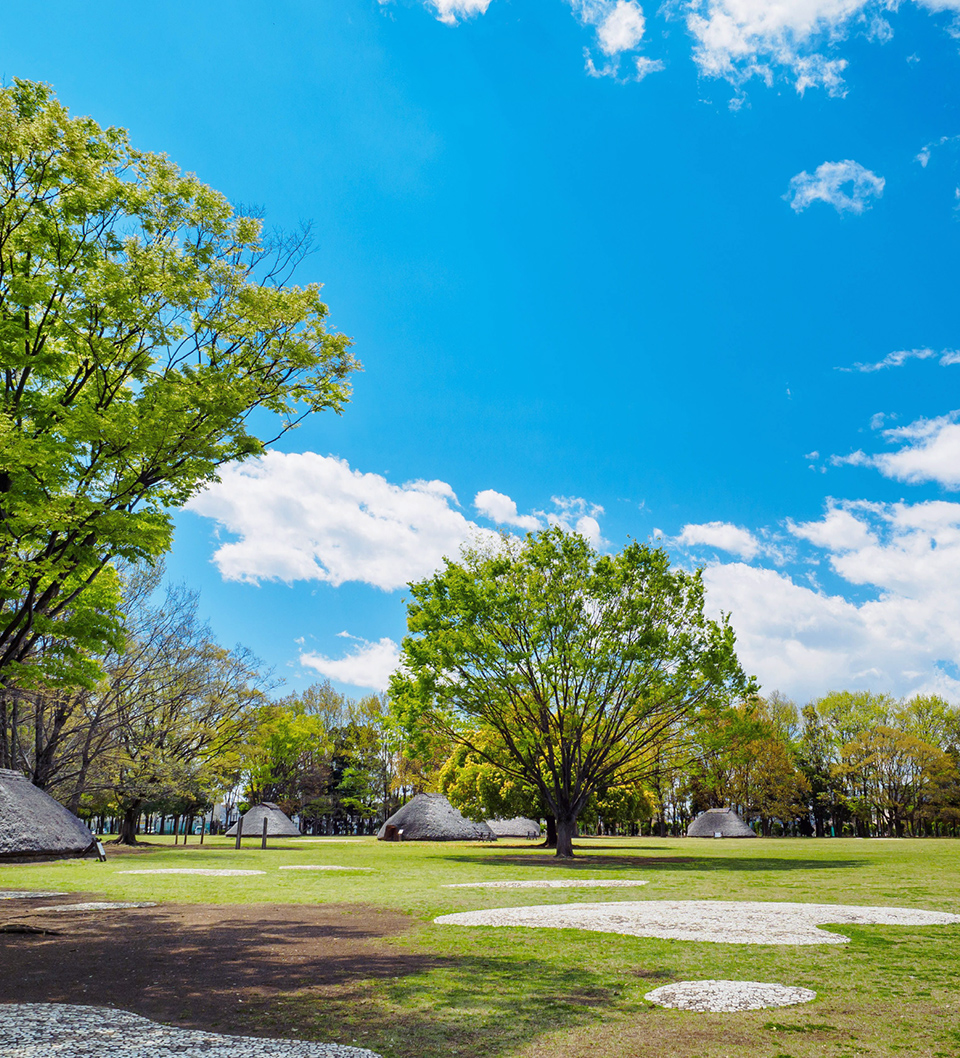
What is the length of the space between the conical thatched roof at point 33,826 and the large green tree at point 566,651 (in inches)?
473

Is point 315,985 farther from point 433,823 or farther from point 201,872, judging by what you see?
point 433,823

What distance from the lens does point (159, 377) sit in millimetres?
11664

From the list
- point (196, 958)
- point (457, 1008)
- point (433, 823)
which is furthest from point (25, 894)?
point (433, 823)

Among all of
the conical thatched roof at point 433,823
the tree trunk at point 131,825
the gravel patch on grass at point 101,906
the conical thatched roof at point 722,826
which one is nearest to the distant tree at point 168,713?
the tree trunk at point 131,825

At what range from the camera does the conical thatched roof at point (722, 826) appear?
207 ft

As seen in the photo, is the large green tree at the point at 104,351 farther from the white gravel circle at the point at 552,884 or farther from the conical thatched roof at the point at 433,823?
the conical thatched roof at the point at 433,823

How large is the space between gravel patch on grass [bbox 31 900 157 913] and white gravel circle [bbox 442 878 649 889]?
5868 mm

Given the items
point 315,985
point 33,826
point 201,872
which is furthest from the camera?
point 33,826

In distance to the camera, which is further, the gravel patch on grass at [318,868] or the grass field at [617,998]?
the gravel patch on grass at [318,868]

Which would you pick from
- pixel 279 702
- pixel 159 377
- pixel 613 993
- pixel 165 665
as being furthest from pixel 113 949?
pixel 279 702

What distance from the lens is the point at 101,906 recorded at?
1230 cm

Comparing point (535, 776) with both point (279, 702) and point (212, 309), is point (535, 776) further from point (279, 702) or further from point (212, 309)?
point (279, 702)

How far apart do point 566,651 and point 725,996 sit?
21.8 m

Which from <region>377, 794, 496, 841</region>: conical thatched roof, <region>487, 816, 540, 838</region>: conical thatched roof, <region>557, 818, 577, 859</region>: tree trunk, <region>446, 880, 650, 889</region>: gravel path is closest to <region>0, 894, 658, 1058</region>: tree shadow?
<region>446, 880, 650, 889</region>: gravel path
